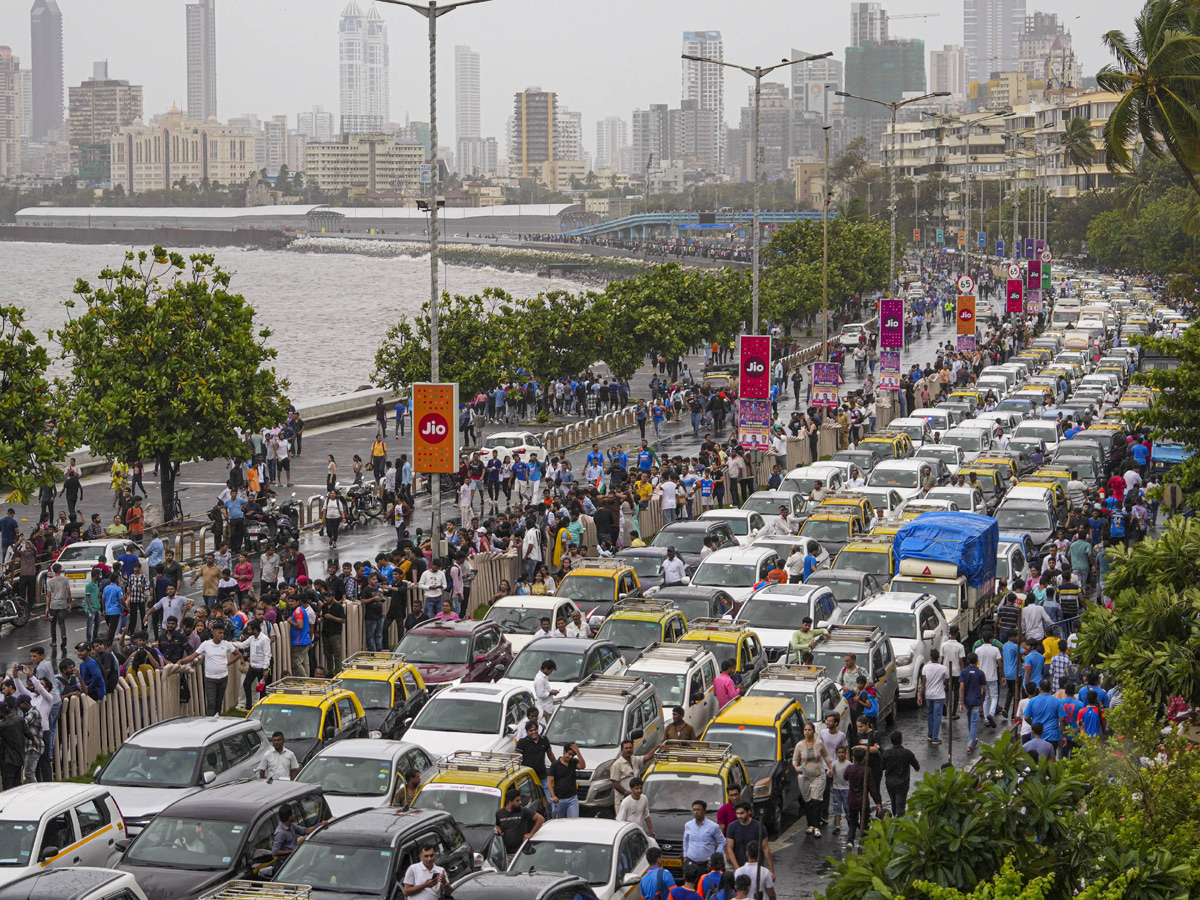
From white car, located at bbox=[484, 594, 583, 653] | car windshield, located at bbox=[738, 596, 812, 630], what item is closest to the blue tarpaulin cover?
car windshield, located at bbox=[738, 596, 812, 630]

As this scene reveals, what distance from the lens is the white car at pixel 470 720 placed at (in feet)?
58.3

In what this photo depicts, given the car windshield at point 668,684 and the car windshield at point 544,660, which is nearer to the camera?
the car windshield at point 668,684

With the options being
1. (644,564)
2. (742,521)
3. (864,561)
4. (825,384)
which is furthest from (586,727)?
(825,384)

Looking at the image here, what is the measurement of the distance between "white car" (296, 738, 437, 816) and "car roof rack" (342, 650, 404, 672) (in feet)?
10.7

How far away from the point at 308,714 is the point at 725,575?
376 inches

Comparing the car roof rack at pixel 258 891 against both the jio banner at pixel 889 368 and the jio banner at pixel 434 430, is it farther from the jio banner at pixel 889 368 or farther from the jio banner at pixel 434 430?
the jio banner at pixel 889 368

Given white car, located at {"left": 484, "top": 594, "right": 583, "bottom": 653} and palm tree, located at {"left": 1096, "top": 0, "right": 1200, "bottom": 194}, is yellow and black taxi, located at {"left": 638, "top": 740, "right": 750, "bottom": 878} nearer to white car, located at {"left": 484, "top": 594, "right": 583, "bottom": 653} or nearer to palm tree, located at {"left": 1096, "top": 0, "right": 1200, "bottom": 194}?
white car, located at {"left": 484, "top": 594, "right": 583, "bottom": 653}

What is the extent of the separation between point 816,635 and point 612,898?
9008mm

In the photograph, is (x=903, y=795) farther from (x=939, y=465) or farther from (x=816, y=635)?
(x=939, y=465)

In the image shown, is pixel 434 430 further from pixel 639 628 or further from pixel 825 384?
pixel 825 384

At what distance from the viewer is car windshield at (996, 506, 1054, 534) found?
29.8 meters

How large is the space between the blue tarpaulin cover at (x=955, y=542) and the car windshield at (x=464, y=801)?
38.6 feet

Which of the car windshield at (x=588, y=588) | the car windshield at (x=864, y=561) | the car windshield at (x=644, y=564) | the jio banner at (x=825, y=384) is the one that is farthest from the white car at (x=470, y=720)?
the jio banner at (x=825, y=384)

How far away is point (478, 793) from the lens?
15.2m
